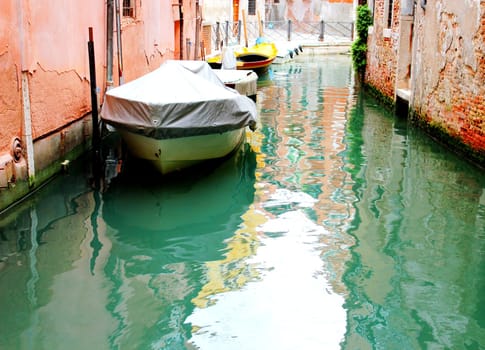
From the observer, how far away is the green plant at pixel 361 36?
52.1 feet

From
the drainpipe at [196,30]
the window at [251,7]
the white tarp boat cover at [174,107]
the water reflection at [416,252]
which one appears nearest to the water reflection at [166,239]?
the white tarp boat cover at [174,107]

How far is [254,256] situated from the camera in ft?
17.3

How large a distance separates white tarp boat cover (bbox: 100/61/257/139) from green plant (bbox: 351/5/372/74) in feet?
28.5

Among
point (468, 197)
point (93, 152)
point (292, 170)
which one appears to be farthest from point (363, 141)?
point (93, 152)

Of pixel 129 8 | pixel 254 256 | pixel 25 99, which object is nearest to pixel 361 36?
pixel 129 8

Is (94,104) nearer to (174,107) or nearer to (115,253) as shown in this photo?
(174,107)

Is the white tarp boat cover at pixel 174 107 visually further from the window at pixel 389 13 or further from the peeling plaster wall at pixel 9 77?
the window at pixel 389 13

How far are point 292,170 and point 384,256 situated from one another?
294 centimetres

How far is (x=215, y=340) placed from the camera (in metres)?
3.87

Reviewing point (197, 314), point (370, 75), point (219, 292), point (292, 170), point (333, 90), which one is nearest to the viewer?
point (197, 314)

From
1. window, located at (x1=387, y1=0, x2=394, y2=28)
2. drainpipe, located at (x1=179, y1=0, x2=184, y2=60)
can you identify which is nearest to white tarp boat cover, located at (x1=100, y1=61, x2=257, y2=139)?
window, located at (x1=387, y1=0, x2=394, y2=28)

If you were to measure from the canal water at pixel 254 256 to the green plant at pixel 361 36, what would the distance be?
759cm

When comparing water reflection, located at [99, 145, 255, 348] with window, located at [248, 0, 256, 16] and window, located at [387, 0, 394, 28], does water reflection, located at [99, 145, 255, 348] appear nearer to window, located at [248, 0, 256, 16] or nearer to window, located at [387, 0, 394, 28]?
window, located at [387, 0, 394, 28]

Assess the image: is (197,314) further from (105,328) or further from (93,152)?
(93,152)
